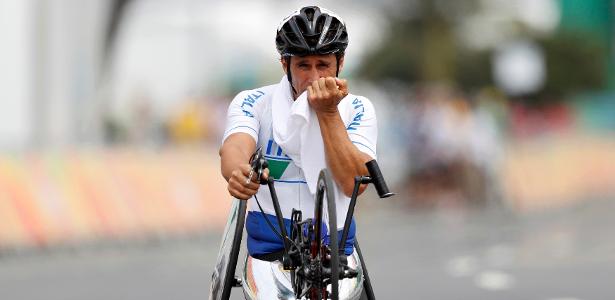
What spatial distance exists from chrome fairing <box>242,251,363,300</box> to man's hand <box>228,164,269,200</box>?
492 millimetres

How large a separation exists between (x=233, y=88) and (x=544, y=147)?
33.7 meters

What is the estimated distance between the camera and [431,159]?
28.6 metres

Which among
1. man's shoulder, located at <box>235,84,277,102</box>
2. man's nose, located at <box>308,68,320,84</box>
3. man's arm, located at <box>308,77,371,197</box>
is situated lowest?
man's arm, located at <box>308,77,371,197</box>

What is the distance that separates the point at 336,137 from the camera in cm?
595

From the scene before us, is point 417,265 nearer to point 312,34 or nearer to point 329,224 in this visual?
point 312,34

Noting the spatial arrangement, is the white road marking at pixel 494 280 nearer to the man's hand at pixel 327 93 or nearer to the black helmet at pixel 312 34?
the black helmet at pixel 312 34

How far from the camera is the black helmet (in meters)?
6.00

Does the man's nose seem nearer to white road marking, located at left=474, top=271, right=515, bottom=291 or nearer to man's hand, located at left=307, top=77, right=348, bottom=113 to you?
man's hand, located at left=307, top=77, right=348, bottom=113

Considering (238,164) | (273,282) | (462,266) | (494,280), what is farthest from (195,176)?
(238,164)

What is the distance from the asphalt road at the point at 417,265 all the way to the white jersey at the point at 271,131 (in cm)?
511

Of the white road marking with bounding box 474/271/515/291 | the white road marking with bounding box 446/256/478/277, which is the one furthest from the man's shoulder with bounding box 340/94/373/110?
the white road marking with bounding box 446/256/478/277

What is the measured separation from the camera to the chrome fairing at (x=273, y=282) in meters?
6.05

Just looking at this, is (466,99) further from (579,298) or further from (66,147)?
(579,298)

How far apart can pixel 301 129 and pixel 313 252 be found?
492 millimetres
